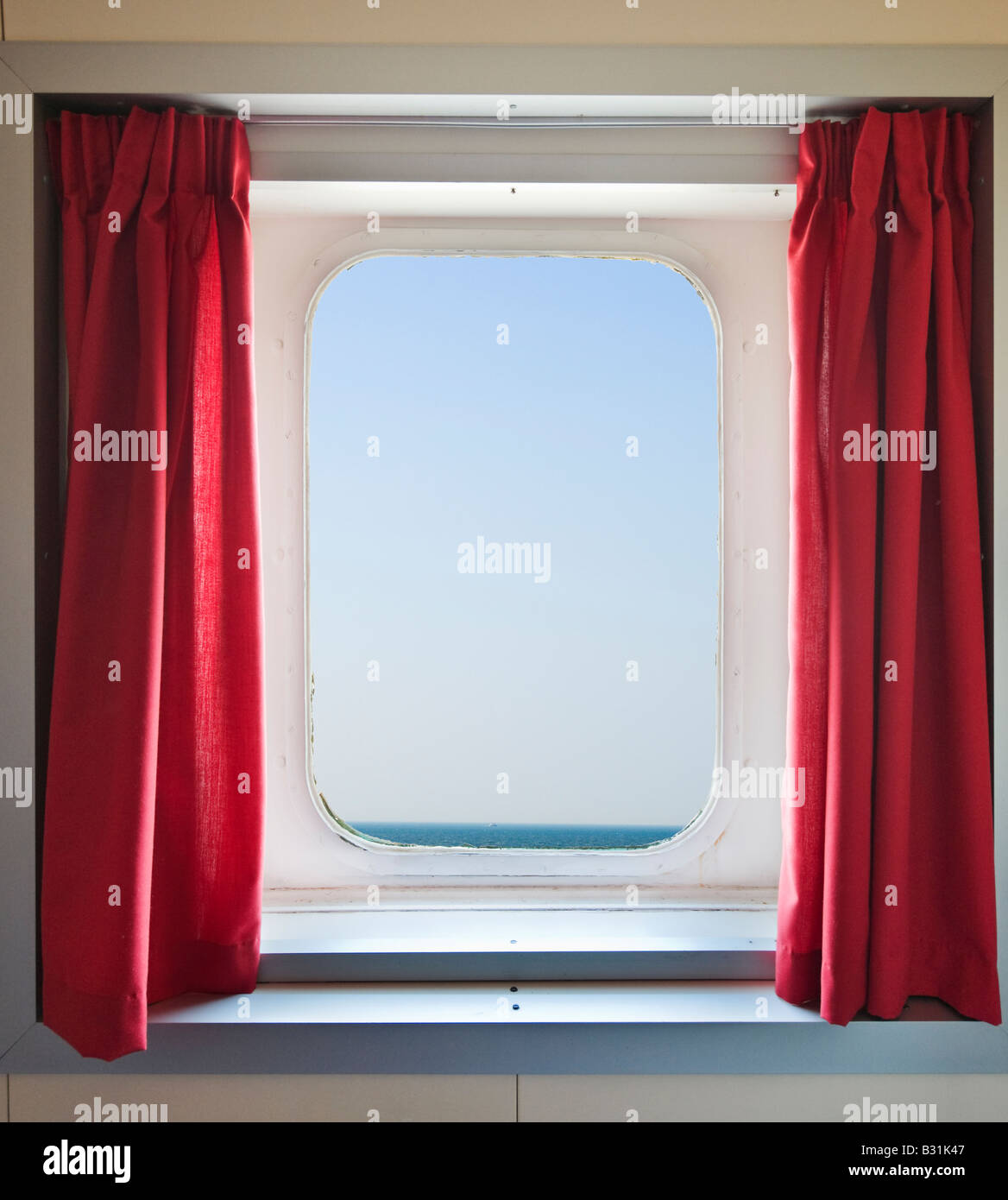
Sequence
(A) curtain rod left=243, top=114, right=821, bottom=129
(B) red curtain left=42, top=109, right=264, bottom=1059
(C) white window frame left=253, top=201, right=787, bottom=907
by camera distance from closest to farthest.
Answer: (B) red curtain left=42, top=109, right=264, bottom=1059 → (A) curtain rod left=243, top=114, right=821, bottom=129 → (C) white window frame left=253, top=201, right=787, bottom=907

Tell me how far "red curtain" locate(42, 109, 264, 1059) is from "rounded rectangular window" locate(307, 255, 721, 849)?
0.27 meters

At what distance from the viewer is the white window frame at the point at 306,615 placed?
1.56m

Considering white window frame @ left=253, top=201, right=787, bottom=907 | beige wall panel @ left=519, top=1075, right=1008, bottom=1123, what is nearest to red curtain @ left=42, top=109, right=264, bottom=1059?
white window frame @ left=253, top=201, right=787, bottom=907

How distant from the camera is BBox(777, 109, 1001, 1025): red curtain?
1261 mm

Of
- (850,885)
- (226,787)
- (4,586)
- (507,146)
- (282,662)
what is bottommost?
(850,885)

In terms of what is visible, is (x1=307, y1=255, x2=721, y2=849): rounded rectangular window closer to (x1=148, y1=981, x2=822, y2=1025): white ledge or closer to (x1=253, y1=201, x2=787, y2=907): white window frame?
(x1=253, y1=201, x2=787, y2=907): white window frame

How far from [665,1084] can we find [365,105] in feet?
5.53

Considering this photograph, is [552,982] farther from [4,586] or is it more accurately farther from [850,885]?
[4,586]

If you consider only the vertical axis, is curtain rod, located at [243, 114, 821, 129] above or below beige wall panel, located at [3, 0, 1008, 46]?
below

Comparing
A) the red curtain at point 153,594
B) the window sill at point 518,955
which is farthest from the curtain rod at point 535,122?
the window sill at point 518,955

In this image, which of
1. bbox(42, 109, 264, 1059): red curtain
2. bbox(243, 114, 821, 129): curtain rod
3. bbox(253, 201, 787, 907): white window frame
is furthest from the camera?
bbox(253, 201, 787, 907): white window frame

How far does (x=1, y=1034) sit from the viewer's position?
1256 millimetres

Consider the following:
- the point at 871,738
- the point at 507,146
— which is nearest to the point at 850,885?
the point at 871,738

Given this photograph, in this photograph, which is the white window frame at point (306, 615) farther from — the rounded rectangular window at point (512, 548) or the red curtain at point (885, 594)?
the red curtain at point (885, 594)
